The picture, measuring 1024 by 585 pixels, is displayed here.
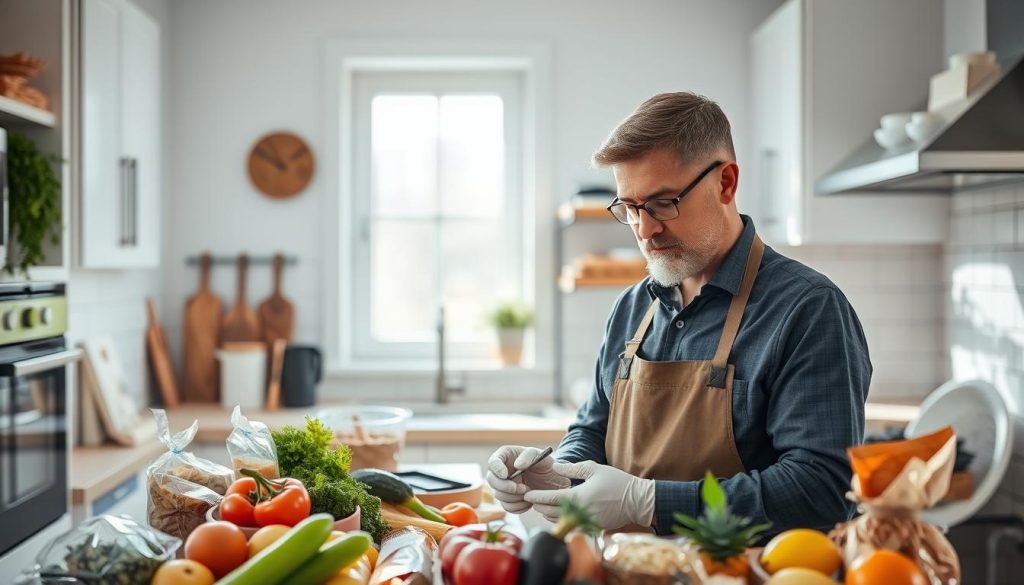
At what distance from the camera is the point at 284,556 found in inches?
43.6

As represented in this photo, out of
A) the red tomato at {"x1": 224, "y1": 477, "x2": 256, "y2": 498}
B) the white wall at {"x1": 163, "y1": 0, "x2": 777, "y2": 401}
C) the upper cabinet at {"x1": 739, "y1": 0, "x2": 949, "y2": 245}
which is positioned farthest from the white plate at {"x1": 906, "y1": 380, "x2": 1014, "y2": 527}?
the red tomato at {"x1": 224, "y1": 477, "x2": 256, "y2": 498}

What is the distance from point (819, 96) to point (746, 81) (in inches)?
24.7

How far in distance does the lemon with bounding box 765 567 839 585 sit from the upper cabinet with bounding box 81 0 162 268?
2.41 meters

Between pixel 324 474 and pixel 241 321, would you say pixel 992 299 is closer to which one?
pixel 324 474

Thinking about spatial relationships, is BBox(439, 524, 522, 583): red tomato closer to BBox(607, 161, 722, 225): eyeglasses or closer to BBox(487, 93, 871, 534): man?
BBox(487, 93, 871, 534): man

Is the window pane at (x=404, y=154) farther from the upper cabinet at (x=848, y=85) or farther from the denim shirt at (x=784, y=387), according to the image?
the denim shirt at (x=784, y=387)

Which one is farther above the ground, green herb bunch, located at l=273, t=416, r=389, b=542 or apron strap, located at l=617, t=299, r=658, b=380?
apron strap, located at l=617, t=299, r=658, b=380

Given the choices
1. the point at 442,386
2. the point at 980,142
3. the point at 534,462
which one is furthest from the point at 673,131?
the point at 442,386

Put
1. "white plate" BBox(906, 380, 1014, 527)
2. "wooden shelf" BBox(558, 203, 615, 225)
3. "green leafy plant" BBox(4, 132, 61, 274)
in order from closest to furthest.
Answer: "green leafy plant" BBox(4, 132, 61, 274), "white plate" BBox(906, 380, 1014, 527), "wooden shelf" BBox(558, 203, 615, 225)

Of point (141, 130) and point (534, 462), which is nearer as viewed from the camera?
point (534, 462)

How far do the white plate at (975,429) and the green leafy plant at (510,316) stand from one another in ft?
4.97

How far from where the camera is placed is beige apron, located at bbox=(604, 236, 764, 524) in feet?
5.38

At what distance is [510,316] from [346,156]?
0.99m

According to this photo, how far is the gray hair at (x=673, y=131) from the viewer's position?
166 cm
